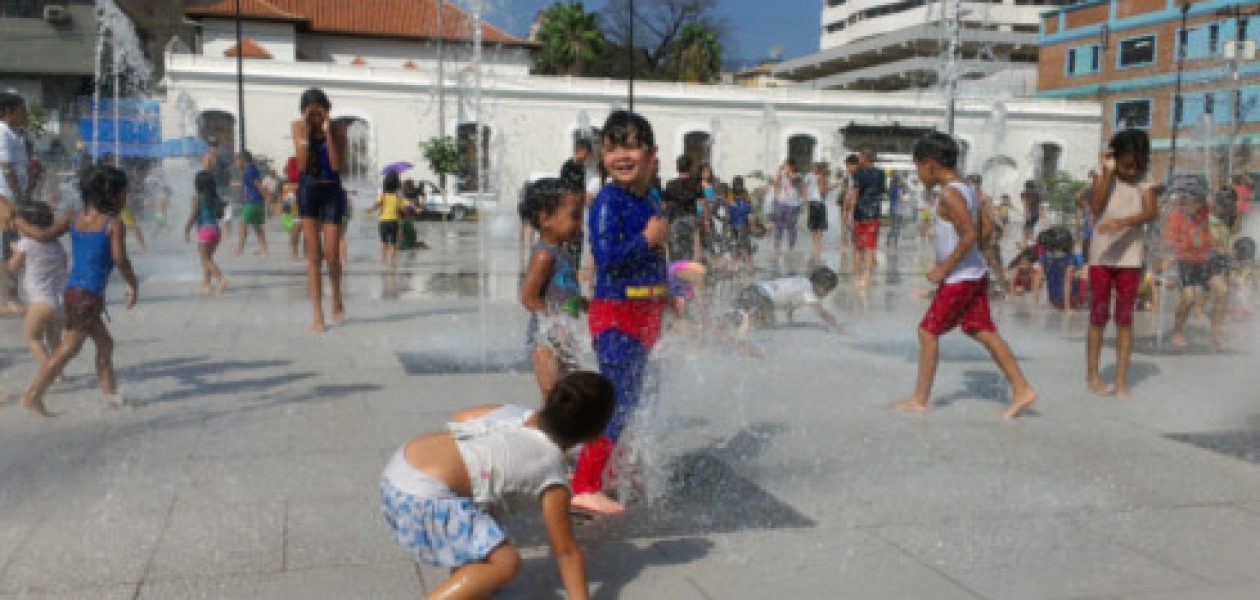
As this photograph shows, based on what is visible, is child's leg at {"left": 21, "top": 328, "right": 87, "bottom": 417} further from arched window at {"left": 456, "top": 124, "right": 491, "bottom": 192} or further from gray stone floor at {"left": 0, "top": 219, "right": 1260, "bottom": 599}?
arched window at {"left": 456, "top": 124, "right": 491, "bottom": 192}

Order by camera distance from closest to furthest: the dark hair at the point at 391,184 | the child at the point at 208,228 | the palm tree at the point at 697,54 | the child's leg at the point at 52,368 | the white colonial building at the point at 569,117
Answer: the child's leg at the point at 52,368
the child at the point at 208,228
the dark hair at the point at 391,184
the white colonial building at the point at 569,117
the palm tree at the point at 697,54

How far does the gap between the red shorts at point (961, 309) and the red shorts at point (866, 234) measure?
7.25 meters

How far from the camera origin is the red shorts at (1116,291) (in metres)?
6.53

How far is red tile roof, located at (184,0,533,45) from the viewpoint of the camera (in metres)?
55.1

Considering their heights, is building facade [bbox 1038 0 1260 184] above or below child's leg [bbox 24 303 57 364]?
above

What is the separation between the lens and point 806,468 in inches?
187

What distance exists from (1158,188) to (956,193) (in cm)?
150

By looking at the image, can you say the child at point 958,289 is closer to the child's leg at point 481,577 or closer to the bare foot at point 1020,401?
the bare foot at point 1020,401

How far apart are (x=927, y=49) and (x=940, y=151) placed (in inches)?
2731

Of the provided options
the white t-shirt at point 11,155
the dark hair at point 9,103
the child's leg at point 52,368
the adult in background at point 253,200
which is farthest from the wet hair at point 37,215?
the adult in background at point 253,200

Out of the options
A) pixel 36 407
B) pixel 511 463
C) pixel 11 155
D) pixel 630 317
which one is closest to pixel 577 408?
pixel 511 463

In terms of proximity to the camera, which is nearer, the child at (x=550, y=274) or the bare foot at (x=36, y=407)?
the child at (x=550, y=274)

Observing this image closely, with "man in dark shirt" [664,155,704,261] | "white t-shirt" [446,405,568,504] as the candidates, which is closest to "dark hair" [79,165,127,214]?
"white t-shirt" [446,405,568,504]

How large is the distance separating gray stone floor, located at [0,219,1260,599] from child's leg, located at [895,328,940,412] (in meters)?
Result: 0.13
